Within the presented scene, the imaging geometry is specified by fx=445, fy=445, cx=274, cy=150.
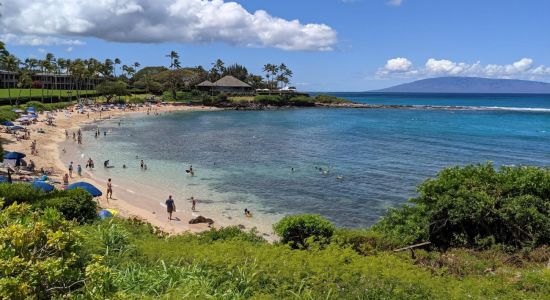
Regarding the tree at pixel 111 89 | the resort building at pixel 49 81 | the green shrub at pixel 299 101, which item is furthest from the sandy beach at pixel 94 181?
the green shrub at pixel 299 101

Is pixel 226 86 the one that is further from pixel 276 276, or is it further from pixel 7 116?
pixel 276 276

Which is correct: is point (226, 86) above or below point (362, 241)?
above

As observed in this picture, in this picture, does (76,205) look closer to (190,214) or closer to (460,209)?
(190,214)

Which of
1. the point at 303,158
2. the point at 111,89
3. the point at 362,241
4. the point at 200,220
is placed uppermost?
the point at 111,89

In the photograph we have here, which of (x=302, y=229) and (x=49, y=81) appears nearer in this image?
(x=302, y=229)

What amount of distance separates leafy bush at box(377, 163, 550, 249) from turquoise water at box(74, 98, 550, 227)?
27.9 ft

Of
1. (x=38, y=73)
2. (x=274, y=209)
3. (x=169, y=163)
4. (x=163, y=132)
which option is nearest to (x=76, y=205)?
(x=274, y=209)

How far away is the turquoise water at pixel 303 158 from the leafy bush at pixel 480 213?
27.9 ft

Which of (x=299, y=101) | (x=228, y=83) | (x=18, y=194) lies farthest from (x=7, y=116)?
(x=299, y=101)

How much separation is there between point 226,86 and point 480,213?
11676 centimetres

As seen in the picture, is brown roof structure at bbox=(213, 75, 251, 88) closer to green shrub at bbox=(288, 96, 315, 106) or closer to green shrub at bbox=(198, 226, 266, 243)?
green shrub at bbox=(288, 96, 315, 106)

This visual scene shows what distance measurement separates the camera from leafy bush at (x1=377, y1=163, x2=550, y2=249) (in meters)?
14.5

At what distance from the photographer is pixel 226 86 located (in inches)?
5032

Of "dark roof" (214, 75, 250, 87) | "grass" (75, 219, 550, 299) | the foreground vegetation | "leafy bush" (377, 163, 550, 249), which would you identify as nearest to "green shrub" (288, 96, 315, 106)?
"dark roof" (214, 75, 250, 87)
